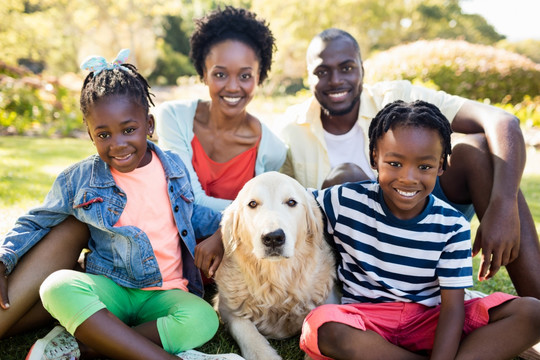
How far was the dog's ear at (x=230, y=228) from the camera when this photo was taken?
8.60 feet

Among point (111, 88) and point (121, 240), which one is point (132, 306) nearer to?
point (121, 240)

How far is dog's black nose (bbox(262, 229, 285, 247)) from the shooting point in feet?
7.34

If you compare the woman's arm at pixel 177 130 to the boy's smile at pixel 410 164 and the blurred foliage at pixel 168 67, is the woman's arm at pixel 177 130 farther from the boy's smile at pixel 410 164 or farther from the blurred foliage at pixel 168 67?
the blurred foliage at pixel 168 67

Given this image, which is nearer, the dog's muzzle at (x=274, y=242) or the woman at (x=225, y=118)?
the dog's muzzle at (x=274, y=242)

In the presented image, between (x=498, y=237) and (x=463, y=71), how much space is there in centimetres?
1155

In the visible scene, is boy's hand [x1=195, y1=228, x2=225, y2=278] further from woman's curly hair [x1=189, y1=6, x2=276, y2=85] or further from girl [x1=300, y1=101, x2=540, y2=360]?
woman's curly hair [x1=189, y1=6, x2=276, y2=85]

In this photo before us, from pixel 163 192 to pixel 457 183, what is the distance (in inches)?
76.5

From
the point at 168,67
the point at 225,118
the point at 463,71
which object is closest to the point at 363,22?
the point at 168,67

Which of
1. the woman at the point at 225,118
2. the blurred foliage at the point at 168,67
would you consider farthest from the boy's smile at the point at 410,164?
the blurred foliage at the point at 168,67

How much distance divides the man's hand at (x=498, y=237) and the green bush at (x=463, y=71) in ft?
34.1

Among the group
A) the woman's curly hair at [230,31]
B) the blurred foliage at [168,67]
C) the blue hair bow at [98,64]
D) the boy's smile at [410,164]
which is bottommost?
the boy's smile at [410,164]

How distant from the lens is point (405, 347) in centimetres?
241

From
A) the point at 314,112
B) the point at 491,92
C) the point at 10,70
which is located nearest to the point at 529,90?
the point at 491,92

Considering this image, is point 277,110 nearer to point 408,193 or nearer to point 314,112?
point 314,112
